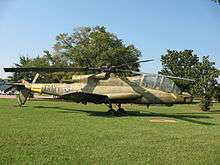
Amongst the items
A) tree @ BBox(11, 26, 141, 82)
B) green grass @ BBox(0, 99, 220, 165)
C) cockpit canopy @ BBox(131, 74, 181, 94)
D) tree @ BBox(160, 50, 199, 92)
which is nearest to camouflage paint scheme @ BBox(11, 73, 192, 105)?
cockpit canopy @ BBox(131, 74, 181, 94)

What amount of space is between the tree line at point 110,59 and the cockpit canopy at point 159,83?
11958mm

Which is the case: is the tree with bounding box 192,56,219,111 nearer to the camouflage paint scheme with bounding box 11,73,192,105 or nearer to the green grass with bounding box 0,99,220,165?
the camouflage paint scheme with bounding box 11,73,192,105

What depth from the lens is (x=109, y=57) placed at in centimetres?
6144

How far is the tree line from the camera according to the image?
3644cm

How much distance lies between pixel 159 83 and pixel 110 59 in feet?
125

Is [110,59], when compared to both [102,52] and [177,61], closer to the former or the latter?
[102,52]

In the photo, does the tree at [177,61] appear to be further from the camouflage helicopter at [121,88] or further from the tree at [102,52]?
the camouflage helicopter at [121,88]

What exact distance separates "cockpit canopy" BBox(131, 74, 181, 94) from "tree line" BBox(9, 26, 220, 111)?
12.0 meters

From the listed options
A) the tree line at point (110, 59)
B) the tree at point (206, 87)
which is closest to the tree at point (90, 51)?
the tree line at point (110, 59)

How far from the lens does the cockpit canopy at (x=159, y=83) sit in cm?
2366

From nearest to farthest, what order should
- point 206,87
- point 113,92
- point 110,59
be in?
1. point 113,92
2. point 206,87
3. point 110,59

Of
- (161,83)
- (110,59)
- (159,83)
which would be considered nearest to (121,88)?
(159,83)

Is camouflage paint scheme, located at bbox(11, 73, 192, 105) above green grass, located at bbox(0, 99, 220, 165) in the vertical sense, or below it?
above

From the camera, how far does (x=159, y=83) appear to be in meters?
23.7
